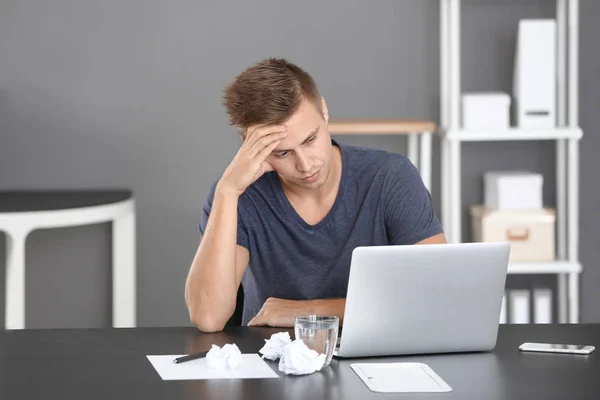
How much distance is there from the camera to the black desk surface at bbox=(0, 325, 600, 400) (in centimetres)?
133

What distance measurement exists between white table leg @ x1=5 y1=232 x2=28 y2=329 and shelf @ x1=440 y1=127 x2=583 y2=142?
1413 millimetres

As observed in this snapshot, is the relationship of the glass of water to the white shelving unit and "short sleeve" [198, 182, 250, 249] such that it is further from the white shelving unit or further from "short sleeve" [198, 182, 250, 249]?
the white shelving unit

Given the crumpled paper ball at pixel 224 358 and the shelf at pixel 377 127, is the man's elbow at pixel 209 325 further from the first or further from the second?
the shelf at pixel 377 127

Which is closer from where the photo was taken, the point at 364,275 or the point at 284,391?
the point at 284,391

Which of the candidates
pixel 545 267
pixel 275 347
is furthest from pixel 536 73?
pixel 275 347

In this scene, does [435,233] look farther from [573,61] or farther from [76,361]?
[573,61]

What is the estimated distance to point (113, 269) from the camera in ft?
11.2

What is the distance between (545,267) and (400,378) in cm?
189

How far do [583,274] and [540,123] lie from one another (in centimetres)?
66

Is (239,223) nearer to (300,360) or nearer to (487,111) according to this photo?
(300,360)

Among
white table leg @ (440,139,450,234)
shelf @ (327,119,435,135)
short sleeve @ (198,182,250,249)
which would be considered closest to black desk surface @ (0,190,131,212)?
shelf @ (327,119,435,135)

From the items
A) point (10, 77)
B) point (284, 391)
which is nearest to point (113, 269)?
point (10, 77)

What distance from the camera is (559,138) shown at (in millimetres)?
3186

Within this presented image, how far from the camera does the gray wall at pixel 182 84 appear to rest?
3.37 meters
